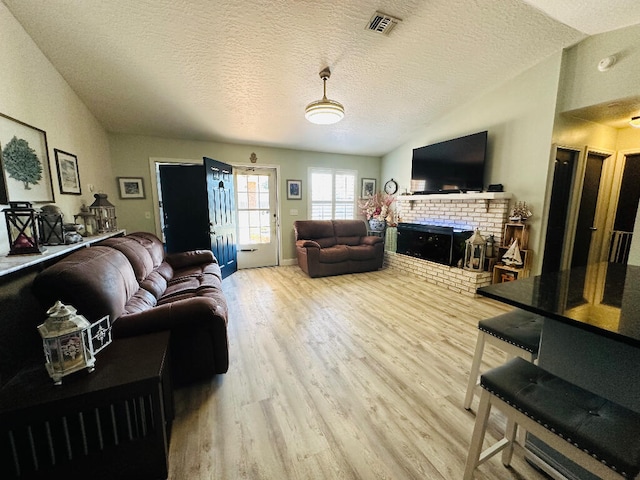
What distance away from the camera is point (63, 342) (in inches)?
44.4

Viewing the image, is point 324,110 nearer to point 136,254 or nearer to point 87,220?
point 136,254

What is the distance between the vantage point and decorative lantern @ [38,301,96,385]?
1.11 metres

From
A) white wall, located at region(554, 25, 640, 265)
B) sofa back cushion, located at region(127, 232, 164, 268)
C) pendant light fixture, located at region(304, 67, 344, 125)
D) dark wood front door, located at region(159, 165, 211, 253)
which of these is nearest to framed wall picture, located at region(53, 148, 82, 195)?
sofa back cushion, located at region(127, 232, 164, 268)

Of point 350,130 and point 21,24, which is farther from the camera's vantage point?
point 350,130

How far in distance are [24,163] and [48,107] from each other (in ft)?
2.50

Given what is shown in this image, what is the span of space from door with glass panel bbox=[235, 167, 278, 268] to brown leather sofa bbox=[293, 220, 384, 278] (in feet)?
1.87

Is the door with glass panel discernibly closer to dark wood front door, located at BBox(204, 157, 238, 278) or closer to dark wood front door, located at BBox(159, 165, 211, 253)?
dark wood front door, located at BBox(204, 157, 238, 278)

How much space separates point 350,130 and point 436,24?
2.15 m

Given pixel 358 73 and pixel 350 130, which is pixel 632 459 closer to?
pixel 358 73

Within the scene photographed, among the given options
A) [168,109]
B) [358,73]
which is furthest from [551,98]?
[168,109]

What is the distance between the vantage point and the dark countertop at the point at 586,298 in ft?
2.82

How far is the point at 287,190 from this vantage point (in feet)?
17.2

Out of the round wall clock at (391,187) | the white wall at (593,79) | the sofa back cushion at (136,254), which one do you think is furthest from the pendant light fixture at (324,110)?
the round wall clock at (391,187)

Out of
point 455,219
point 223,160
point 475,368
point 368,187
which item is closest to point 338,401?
point 475,368
